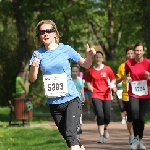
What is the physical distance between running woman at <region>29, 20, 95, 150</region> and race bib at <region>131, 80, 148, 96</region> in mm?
3354

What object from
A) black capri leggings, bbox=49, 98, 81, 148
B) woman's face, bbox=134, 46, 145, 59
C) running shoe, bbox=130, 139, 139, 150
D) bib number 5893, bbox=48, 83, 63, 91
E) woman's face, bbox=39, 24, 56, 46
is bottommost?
running shoe, bbox=130, 139, 139, 150

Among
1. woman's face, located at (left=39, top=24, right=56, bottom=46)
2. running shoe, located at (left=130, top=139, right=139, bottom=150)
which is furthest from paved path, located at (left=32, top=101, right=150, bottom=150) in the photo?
woman's face, located at (left=39, top=24, right=56, bottom=46)

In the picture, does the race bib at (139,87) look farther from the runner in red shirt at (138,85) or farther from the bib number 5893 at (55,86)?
the bib number 5893 at (55,86)

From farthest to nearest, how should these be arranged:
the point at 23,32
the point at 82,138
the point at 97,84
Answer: the point at 23,32
the point at 82,138
the point at 97,84

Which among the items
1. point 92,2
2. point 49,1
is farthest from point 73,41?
point 49,1

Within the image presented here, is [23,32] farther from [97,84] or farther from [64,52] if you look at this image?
[64,52]

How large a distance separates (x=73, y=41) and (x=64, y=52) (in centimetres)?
2513

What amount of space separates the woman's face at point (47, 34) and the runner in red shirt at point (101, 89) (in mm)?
4864

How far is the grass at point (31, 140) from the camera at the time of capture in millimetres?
10930

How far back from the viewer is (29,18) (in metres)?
24.2

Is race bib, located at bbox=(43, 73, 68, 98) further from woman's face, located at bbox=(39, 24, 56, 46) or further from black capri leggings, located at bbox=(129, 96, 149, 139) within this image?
black capri leggings, located at bbox=(129, 96, 149, 139)

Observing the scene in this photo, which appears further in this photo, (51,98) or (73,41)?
(73,41)

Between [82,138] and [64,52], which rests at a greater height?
[64,52]

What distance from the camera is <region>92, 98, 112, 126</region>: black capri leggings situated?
12.1 metres
